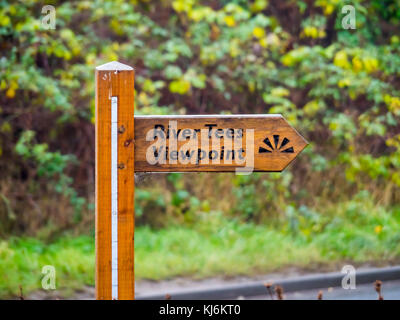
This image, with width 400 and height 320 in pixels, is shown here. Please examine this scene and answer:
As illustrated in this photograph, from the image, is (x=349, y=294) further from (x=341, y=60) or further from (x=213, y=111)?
(x=213, y=111)

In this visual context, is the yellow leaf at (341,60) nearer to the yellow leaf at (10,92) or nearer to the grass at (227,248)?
the grass at (227,248)

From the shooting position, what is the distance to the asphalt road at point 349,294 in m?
5.22

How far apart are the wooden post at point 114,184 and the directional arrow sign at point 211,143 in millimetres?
66

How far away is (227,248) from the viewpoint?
6.25 meters

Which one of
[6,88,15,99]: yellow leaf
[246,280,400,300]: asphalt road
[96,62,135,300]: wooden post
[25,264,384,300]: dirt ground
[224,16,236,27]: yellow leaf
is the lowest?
[246,280,400,300]: asphalt road

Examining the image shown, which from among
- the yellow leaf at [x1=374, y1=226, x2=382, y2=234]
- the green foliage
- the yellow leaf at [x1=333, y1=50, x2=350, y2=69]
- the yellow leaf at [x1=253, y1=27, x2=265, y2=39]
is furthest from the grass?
the yellow leaf at [x1=253, y1=27, x2=265, y2=39]

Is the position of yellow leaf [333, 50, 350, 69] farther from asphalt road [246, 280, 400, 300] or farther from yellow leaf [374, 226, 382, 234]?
asphalt road [246, 280, 400, 300]

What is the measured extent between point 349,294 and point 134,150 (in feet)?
12.0

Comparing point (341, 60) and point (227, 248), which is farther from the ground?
point (341, 60)

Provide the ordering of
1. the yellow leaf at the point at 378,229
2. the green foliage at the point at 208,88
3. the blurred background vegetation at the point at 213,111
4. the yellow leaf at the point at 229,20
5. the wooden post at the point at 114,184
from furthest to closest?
the yellow leaf at the point at 229,20 → the green foliage at the point at 208,88 → the yellow leaf at the point at 378,229 → the blurred background vegetation at the point at 213,111 → the wooden post at the point at 114,184

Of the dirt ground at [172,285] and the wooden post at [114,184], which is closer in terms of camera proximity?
the wooden post at [114,184]

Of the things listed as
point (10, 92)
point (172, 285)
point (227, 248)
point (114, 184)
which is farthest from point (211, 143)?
point (10, 92)

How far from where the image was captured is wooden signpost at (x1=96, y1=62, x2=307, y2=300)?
2.31m

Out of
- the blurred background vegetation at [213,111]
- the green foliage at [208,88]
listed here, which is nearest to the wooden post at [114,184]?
the blurred background vegetation at [213,111]
